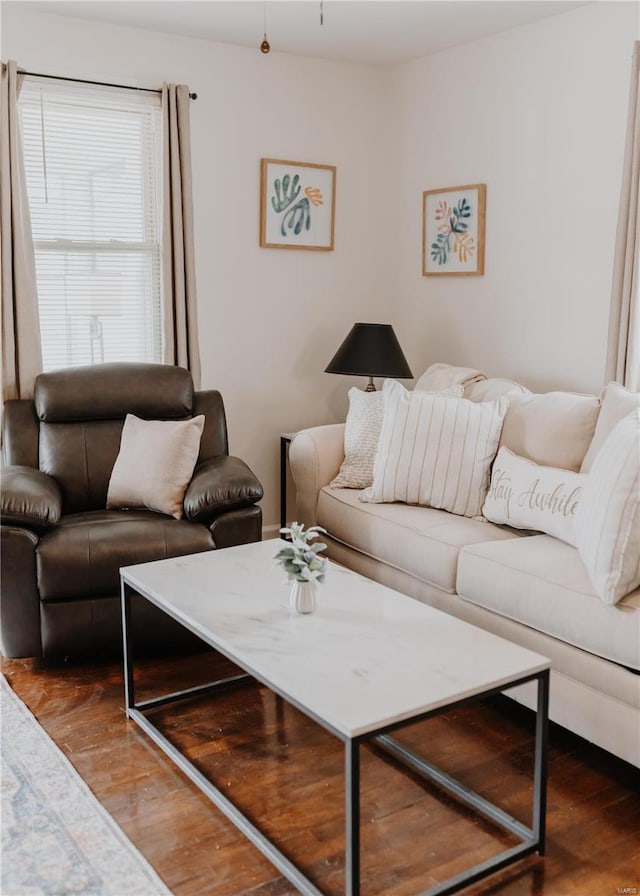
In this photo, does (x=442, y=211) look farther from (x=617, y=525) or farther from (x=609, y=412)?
(x=617, y=525)

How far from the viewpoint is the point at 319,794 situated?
2.37 metres

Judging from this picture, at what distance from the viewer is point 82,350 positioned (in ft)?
13.7

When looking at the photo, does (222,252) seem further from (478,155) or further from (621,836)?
(621,836)

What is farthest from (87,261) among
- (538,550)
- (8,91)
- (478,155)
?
(538,550)

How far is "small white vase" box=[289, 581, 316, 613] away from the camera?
244 cm

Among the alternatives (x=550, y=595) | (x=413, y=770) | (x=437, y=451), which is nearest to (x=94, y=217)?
(x=437, y=451)

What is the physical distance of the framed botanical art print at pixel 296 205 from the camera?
4.49 meters

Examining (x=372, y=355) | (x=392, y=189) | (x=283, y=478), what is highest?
(x=392, y=189)

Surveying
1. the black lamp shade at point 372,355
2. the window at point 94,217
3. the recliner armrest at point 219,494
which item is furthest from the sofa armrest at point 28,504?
the black lamp shade at point 372,355

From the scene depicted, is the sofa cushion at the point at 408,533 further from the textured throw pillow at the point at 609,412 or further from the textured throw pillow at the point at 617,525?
the textured throw pillow at the point at 617,525

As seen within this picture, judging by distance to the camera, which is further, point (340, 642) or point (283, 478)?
point (283, 478)

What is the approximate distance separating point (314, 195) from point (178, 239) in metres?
0.87

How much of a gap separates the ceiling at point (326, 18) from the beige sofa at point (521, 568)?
63.3 inches

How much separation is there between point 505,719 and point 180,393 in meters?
2.00
